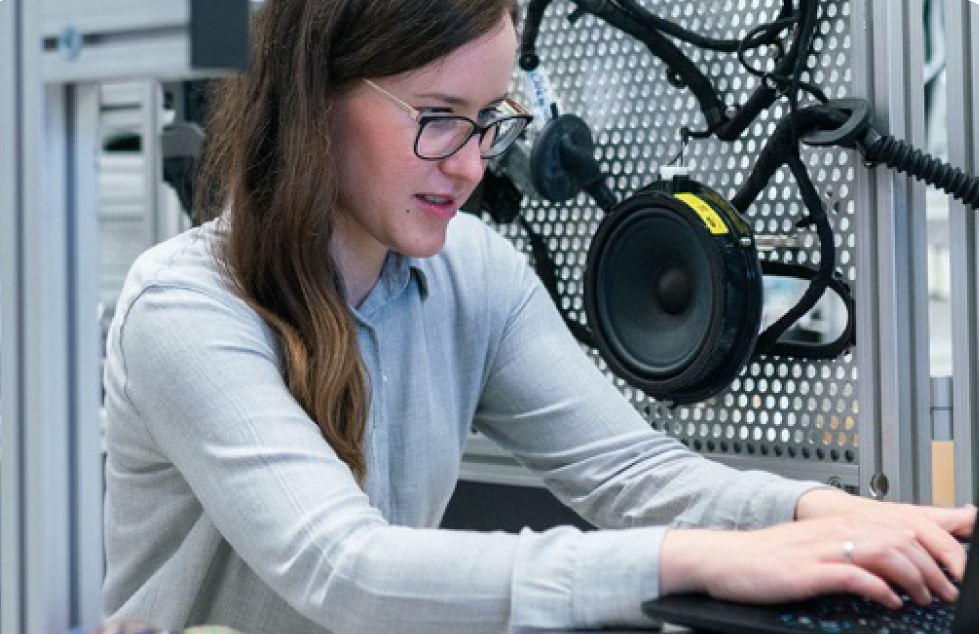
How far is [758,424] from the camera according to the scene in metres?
1.26

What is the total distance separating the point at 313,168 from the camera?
108 centimetres

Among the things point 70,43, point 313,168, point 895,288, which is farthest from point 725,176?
point 70,43

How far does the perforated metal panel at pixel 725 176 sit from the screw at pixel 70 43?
33.4 inches

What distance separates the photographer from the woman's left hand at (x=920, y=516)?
0.86 metres

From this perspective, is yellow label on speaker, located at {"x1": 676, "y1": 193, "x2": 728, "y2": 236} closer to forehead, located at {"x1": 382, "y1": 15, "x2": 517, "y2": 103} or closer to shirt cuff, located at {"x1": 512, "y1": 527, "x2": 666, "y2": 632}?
forehead, located at {"x1": 382, "y1": 15, "x2": 517, "y2": 103}

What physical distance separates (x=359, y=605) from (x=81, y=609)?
34 cm

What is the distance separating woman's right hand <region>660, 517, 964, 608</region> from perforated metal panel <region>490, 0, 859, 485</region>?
0.41 meters

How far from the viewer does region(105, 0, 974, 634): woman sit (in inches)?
30.9

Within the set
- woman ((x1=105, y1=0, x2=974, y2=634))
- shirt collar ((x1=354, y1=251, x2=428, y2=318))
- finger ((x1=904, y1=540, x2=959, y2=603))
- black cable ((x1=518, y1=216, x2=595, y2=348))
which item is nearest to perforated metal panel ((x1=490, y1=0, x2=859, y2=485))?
black cable ((x1=518, y1=216, x2=595, y2=348))

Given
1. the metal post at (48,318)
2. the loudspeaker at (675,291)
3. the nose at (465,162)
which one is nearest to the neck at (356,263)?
the nose at (465,162)

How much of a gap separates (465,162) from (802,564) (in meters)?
0.48

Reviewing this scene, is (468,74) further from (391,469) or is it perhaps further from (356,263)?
(391,469)

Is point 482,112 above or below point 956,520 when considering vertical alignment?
above

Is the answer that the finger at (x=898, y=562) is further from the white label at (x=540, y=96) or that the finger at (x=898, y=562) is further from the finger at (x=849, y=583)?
the white label at (x=540, y=96)
